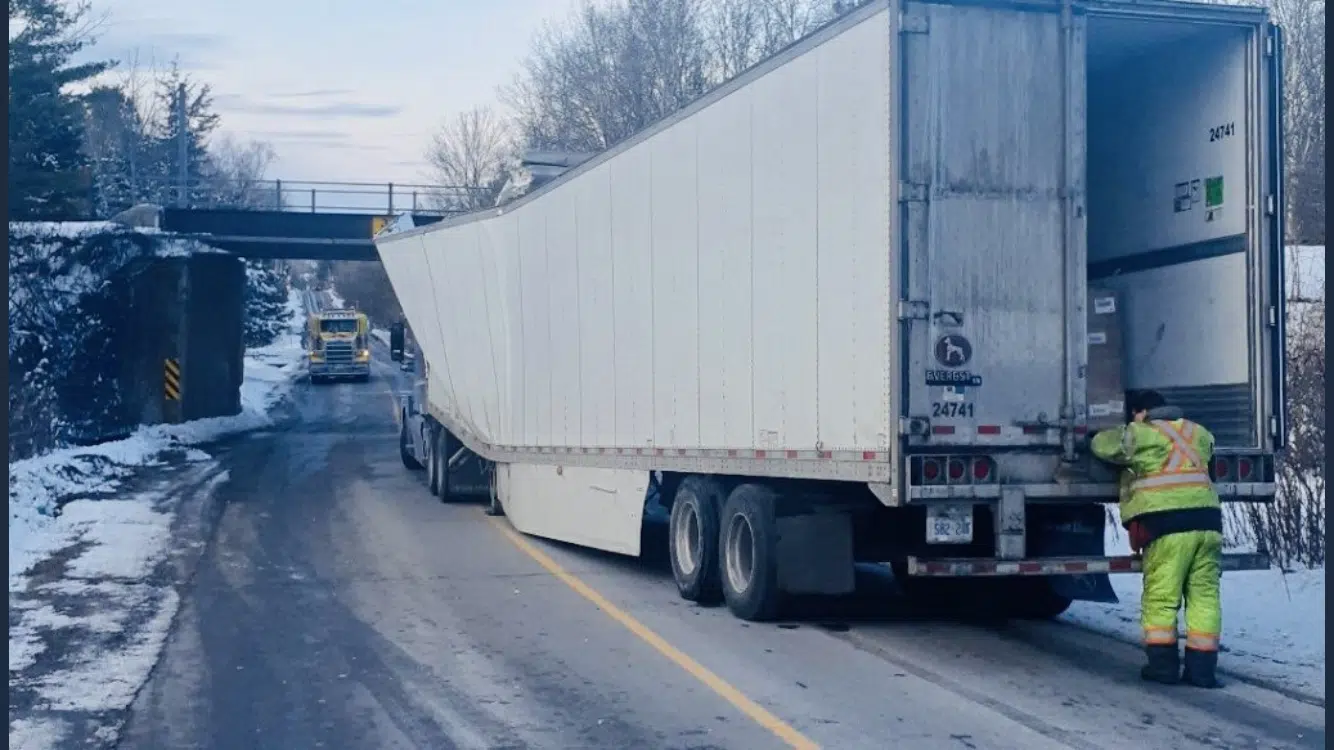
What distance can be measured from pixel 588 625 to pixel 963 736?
417cm

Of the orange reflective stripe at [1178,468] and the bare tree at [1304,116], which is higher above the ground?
the bare tree at [1304,116]

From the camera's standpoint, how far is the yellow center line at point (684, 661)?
806cm

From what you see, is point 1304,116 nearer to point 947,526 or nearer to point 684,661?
point 947,526

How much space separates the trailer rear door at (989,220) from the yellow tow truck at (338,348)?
5553 cm

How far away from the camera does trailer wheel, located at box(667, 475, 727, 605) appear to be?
1239cm

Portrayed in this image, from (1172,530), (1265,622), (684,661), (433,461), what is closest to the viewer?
(1172,530)

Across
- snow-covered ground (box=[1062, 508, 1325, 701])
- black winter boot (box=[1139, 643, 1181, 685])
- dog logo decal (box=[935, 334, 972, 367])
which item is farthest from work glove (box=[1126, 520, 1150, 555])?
dog logo decal (box=[935, 334, 972, 367])

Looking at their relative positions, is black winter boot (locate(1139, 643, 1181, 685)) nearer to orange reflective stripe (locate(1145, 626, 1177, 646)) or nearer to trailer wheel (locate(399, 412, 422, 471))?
orange reflective stripe (locate(1145, 626, 1177, 646))

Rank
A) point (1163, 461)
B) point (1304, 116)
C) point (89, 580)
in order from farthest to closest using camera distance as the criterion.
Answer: point (1304, 116) → point (89, 580) → point (1163, 461)

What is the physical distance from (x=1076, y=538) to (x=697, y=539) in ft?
10.6

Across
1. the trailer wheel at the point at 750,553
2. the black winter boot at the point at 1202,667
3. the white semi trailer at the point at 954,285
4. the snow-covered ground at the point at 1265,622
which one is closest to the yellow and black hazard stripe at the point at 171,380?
the white semi trailer at the point at 954,285

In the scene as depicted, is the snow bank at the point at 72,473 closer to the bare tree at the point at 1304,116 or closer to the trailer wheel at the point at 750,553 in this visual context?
the trailer wheel at the point at 750,553

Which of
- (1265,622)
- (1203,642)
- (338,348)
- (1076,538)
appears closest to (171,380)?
(338,348)

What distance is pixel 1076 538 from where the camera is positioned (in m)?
10.9
